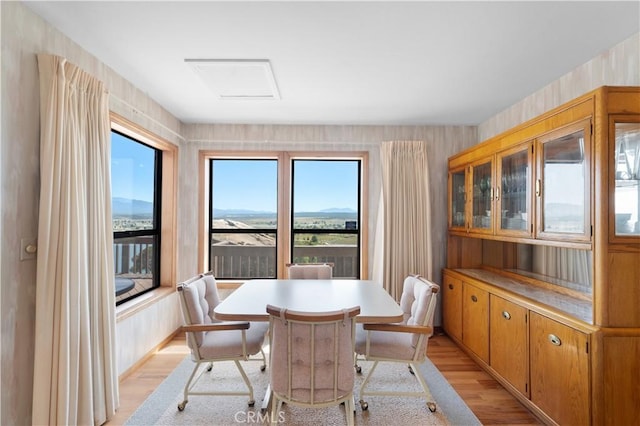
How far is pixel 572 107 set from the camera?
1938mm

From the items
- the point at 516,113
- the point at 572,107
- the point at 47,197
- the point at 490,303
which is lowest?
the point at 490,303

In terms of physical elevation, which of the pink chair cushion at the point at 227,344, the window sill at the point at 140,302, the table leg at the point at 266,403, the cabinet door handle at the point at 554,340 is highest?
the cabinet door handle at the point at 554,340

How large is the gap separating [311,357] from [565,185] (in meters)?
1.94

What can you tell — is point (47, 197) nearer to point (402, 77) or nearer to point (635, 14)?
point (402, 77)

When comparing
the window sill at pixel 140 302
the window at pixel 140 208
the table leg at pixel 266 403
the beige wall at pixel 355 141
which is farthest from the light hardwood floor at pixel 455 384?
the beige wall at pixel 355 141

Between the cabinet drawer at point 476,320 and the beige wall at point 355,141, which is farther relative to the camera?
the beige wall at point 355,141

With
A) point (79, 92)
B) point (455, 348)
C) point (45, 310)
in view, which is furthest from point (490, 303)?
point (79, 92)

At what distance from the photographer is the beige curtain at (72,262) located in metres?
1.78

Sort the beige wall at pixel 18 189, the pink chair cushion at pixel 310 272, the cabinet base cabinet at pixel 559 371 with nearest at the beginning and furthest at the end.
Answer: the beige wall at pixel 18 189 → the cabinet base cabinet at pixel 559 371 → the pink chair cushion at pixel 310 272

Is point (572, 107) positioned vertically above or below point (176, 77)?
below

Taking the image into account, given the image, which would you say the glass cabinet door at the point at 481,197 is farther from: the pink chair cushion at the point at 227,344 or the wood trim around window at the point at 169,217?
the wood trim around window at the point at 169,217

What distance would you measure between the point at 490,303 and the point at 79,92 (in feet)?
11.3

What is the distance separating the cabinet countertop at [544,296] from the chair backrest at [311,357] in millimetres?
1393

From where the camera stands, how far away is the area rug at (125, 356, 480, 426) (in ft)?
6.97
